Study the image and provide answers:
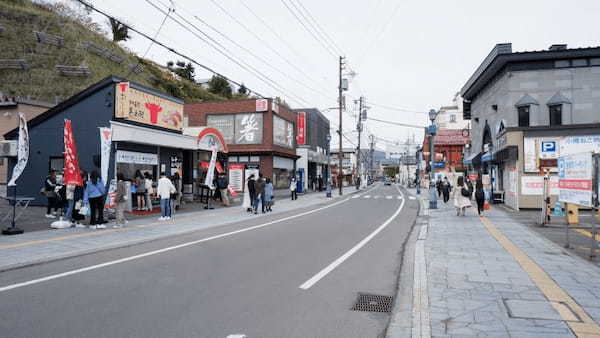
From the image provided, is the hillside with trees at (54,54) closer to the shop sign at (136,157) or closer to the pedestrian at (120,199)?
the shop sign at (136,157)

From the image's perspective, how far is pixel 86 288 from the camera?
216 inches

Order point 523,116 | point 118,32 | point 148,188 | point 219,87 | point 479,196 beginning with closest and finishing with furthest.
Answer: point 479,196 → point 148,188 → point 523,116 → point 118,32 → point 219,87

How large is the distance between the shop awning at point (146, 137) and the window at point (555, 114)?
20.3 meters

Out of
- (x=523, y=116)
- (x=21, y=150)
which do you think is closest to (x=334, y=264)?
(x=21, y=150)

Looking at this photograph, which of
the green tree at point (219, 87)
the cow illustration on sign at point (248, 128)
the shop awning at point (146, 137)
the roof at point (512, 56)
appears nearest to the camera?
the shop awning at point (146, 137)

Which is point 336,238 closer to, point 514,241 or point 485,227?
point 514,241

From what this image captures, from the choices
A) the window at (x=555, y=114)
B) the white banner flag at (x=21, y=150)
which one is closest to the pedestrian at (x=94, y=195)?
the white banner flag at (x=21, y=150)

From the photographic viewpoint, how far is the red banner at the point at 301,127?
136 ft

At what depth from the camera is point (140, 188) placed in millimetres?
16484

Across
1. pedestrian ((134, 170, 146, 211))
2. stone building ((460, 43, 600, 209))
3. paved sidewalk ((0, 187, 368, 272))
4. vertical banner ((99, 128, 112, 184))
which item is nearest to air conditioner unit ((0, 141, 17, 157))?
pedestrian ((134, 170, 146, 211))

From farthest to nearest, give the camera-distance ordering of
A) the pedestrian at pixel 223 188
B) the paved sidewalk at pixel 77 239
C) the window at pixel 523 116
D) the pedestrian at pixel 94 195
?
the window at pixel 523 116 → the pedestrian at pixel 223 188 → the pedestrian at pixel 94 195 → the paved sidewalk at pixel 77 239

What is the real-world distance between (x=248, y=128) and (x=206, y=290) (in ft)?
94.0

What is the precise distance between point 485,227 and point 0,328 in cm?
1262

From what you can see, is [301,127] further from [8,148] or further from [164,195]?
[8,148]
